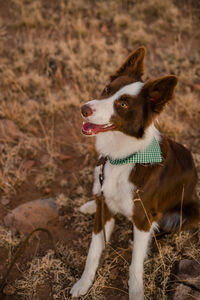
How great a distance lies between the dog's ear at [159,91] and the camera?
1.88 meters

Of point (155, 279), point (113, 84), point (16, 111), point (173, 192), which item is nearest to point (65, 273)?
point (155, 279)

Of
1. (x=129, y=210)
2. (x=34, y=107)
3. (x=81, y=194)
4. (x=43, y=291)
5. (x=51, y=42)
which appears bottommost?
(x=43, y=291)

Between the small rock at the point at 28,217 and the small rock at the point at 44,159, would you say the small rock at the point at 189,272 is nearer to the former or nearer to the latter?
the small rock at the point at 28,217

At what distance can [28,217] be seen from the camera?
9.84 feet

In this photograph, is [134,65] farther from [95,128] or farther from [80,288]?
[80,288]

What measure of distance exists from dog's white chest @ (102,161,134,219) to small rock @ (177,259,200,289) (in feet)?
2.37

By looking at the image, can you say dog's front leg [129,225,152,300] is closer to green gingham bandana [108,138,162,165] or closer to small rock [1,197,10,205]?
green gingham bandana [108,138,162,165]

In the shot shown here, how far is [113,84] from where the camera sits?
2225mm

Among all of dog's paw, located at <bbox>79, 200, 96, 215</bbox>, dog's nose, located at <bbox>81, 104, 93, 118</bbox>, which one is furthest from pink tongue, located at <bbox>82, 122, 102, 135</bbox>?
dog's paw, located at <bbox>79, 200, 96, 215</bbox>

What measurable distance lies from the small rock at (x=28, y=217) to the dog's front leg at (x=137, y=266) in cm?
113

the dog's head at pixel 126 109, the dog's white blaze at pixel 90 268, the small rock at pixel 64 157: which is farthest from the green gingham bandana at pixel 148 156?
the small rock at pixel 64 157

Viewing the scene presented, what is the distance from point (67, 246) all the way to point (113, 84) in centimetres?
173

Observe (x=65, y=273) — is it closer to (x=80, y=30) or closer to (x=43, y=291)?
(x=43, y=291)

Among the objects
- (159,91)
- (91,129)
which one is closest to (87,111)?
(91,129)
